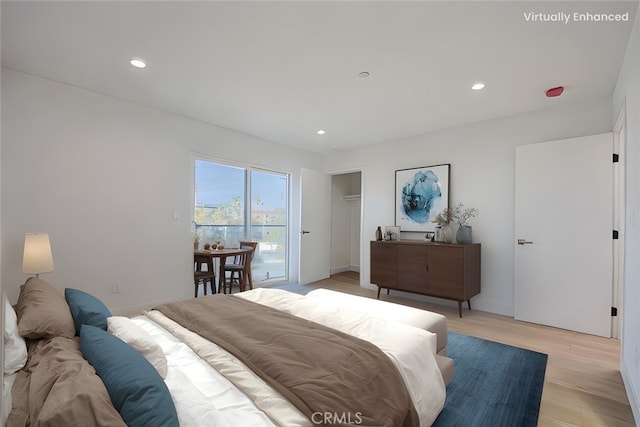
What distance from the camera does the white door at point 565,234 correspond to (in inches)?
128

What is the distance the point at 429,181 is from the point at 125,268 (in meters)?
3.93

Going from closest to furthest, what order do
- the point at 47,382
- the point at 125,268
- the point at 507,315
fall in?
the point at 47,382, the point at 125,268, the point at 507,315

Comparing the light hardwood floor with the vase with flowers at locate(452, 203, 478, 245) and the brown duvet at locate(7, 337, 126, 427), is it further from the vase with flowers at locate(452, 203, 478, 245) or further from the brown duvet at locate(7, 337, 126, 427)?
the brown duvet at locate(7, 337, 126, 427)

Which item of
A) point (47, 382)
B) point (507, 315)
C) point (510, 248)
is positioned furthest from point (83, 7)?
point (507, 315)

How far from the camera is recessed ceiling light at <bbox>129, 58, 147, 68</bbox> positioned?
2715 mm

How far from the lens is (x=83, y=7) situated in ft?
6.95

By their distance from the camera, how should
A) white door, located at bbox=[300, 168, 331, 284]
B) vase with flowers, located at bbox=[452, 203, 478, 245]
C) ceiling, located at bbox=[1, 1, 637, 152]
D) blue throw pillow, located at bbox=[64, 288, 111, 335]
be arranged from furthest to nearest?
white door, located at bbox=[300, 168, 331, 284] → vase with flowers, located at bbox=[452, 203, 478, 245] → ceiling, located at bbox=[1, 1, 637, 152] → blue throw pillow, located at bbox=[64, 288, 111, 335]

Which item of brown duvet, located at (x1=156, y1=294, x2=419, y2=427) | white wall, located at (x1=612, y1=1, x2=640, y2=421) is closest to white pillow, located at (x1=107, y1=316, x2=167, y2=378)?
brown duvet, located at (x1=156, y1=294, x2=419, y2=427)

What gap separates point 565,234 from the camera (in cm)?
345

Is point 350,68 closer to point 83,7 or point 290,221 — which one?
point 83,7

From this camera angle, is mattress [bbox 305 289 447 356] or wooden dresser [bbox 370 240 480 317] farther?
wooden dresser [bbox 370 240 480 317]

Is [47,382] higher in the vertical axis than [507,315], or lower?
higher

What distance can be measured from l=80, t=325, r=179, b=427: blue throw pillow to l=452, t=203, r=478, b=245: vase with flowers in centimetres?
360

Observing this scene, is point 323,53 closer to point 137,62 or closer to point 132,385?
point 137,62
